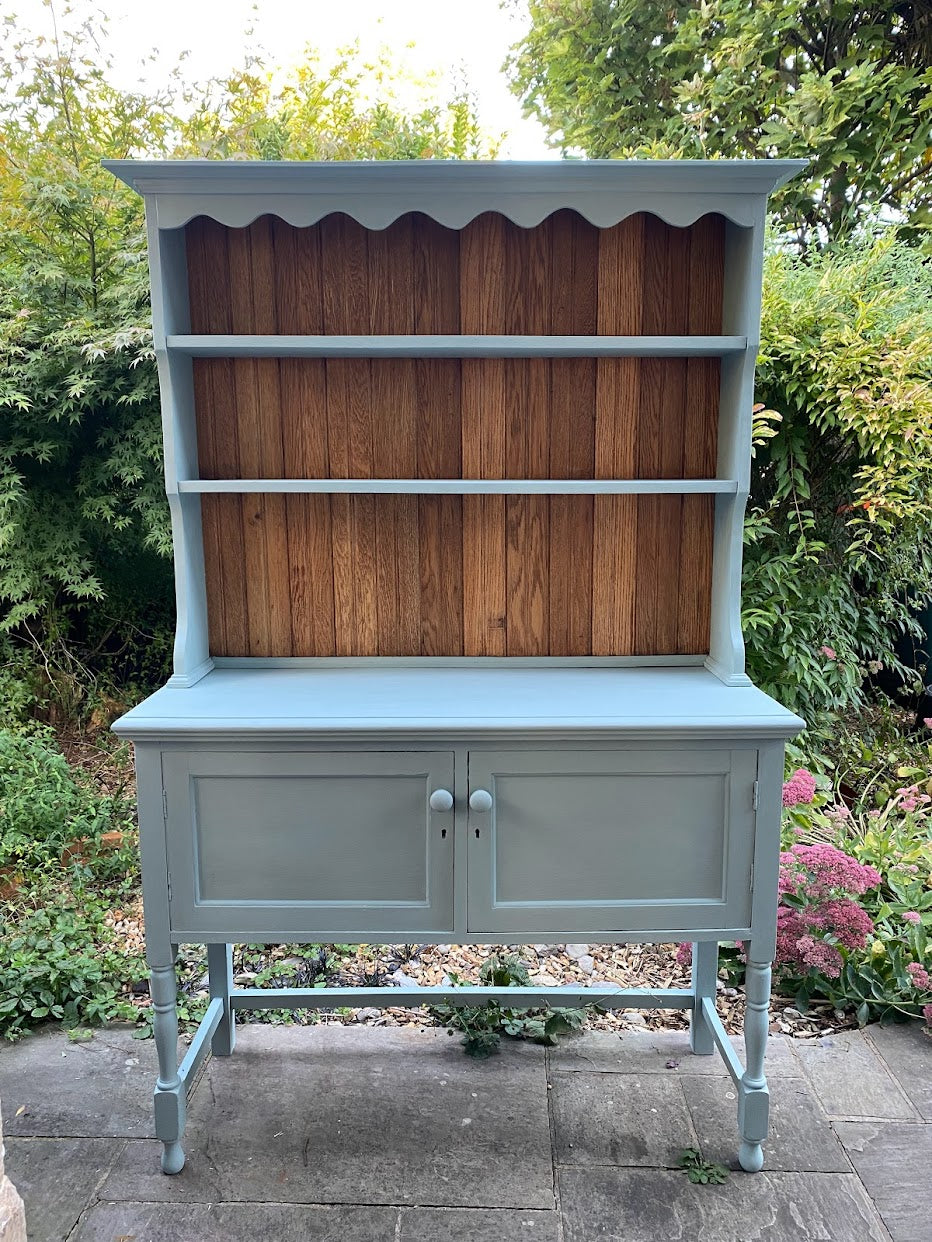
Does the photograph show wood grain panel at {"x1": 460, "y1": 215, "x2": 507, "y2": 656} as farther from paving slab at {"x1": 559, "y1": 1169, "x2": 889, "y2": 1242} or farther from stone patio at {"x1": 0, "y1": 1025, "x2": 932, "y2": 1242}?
paving slab at {"x1": 559, "y1": 1169, "x2": 889, "y2": 1242}

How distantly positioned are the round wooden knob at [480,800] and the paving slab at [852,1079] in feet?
3.90

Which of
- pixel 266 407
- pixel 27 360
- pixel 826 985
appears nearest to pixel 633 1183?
pixel 826 985

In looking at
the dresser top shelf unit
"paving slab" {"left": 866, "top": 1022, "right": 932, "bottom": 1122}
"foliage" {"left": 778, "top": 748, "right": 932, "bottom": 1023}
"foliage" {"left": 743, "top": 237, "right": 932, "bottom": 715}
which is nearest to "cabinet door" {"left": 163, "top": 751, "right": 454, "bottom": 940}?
the dresser top shelf unit

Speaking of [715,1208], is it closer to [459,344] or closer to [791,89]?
[459,344]

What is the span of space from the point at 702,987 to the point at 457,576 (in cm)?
124

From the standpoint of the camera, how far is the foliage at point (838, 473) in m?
2.79

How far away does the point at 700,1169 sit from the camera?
183 cm

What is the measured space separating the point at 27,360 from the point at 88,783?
1.58 meters

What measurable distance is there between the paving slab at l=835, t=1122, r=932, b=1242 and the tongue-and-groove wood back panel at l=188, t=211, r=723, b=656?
119 centimetres

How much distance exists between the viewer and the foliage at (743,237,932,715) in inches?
110

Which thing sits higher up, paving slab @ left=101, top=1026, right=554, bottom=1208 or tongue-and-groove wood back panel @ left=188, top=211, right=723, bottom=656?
tongue-and-groove wood back panel @ left=188, top=211, right=723, bottom=656

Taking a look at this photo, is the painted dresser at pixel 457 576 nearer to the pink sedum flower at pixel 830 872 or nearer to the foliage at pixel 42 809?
the pink sedum flower at pixel 830 872

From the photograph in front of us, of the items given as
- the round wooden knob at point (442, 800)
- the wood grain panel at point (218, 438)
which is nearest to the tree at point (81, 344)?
the wood grain panel at point (218, 438)

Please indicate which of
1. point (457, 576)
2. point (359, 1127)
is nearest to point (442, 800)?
point (457, 576)
